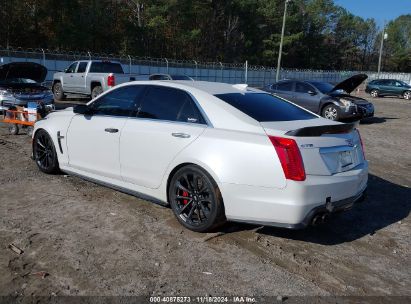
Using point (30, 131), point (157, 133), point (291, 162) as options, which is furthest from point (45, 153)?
point (291, 162)

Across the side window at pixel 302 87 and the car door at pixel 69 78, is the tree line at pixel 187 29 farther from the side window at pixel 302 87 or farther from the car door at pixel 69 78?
the side window at pixel 302 87

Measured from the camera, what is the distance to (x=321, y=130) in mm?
4316

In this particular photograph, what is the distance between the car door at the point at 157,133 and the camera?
470 centimetres

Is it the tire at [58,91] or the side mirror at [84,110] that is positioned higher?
the side mirror at [84,110]

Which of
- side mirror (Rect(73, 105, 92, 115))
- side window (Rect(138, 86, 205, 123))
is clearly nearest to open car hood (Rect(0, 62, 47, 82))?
side mirror (Rect(73, 105, 92, 115))

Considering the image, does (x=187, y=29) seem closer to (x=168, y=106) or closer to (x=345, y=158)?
(x=168, y=106)

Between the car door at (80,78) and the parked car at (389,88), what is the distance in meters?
24.9

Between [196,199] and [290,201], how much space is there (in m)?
1.03

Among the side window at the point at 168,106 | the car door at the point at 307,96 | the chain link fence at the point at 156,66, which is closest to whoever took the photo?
the side window at the point at 168,106

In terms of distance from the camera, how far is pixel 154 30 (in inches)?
2094

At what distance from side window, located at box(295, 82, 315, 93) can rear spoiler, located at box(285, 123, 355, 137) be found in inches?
471

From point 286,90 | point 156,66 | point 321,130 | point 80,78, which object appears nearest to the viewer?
point 321,130

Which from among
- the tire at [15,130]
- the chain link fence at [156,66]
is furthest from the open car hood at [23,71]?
the chain link fence at [156,66]

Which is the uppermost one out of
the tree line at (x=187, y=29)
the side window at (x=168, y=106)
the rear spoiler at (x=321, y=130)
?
the tree line at (x=187, y=29)
